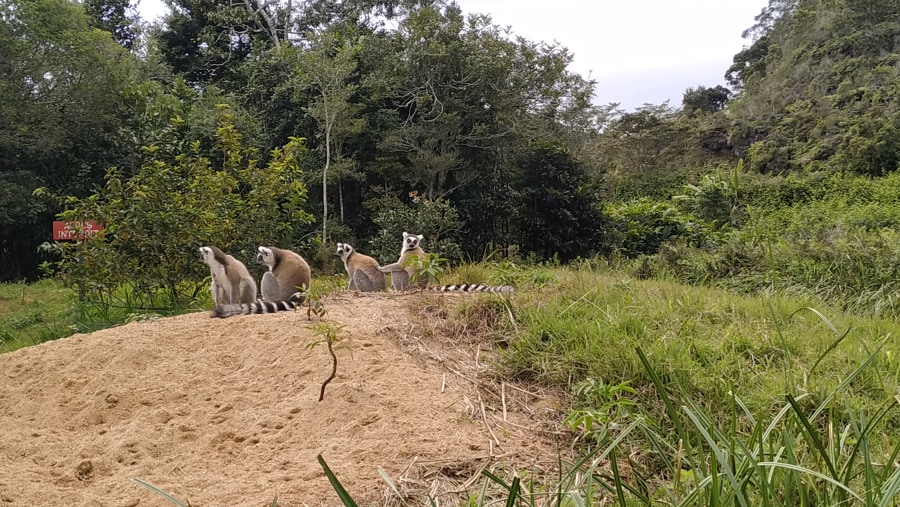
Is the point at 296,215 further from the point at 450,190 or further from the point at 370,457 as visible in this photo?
the point at 450,190

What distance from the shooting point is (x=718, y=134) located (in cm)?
2581

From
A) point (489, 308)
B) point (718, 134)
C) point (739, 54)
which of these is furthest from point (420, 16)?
point (739, 54)

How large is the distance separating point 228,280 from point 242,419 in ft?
9.92

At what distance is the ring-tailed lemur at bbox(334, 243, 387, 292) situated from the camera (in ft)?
21.1

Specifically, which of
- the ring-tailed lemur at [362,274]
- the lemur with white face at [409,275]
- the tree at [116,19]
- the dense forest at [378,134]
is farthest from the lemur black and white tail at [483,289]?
the tree at [116,19]

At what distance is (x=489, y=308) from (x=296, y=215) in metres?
4.90

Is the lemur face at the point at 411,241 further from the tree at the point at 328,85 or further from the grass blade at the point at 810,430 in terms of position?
the tree at the point at 328,85

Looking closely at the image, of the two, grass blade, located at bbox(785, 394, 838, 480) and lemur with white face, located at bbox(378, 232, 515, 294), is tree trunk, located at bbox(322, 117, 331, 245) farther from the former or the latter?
grass blade, located at bbox(785, 394, 838, 480)

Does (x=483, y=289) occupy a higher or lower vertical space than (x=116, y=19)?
lower

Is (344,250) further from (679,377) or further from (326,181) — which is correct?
(326,181)

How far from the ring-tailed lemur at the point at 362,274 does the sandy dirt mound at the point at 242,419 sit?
2.58 meters

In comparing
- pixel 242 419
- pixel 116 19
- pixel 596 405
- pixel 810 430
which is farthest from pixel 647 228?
pixel 116 19

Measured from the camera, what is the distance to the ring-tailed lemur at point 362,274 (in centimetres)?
644

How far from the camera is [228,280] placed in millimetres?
5379
